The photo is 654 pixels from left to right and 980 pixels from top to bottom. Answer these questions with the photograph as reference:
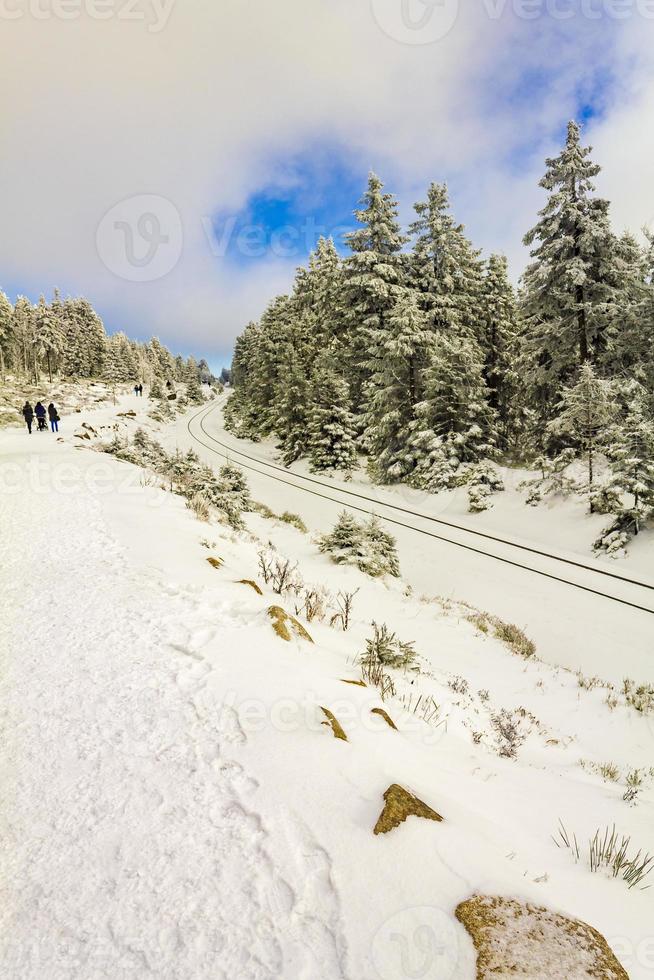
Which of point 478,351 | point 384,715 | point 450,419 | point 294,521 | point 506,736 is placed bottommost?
point 294,521

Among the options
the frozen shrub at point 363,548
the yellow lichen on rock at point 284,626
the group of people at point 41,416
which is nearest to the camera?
the yellow lichen on rock at point 284,626

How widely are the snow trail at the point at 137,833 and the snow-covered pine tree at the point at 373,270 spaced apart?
21383mm

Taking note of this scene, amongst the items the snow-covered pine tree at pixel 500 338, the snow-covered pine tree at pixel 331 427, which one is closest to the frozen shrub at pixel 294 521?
the snow-covered pine tree at pixel 331 427

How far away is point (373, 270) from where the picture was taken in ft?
78.5

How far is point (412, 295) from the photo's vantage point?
22.2 m

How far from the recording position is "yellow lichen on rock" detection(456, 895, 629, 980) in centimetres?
157

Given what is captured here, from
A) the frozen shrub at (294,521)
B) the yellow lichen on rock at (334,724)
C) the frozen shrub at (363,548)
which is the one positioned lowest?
the frozen shrub at (294,521)

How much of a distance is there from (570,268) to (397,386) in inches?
344

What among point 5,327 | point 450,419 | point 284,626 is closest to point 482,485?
point 450,419

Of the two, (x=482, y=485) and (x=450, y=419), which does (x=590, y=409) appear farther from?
(x=450, y=419)

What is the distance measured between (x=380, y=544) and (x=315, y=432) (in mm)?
13933

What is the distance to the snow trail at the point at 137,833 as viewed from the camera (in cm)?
166

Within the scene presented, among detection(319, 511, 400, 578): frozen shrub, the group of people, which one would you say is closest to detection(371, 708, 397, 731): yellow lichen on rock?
detection(319, 511, 400, 578): frozen shrub

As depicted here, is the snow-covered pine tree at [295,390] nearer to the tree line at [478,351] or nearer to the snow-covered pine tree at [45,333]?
the tree line at [478,351]
